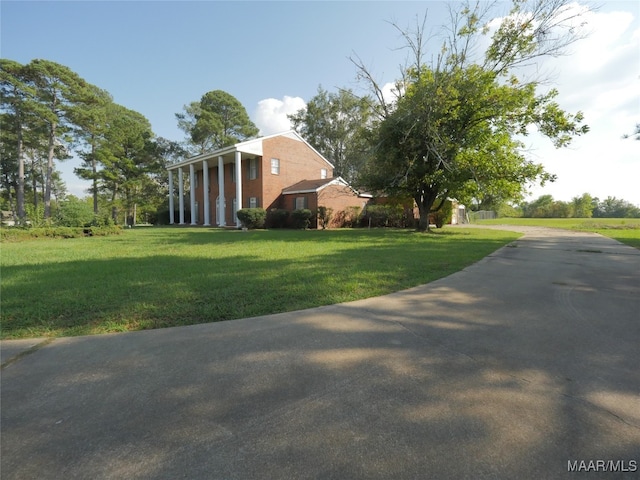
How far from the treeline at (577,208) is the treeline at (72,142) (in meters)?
74.1

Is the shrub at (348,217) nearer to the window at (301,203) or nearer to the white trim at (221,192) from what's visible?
the window at (301,203)

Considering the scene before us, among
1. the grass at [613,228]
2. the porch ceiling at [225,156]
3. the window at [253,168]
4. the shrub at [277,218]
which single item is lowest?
the grass at [613,228]

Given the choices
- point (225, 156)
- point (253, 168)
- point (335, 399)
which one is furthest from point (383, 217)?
point (335, 399)

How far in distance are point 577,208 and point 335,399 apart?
84128mm

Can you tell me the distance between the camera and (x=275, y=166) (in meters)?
27.4

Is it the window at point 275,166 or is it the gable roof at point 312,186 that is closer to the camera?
the gable roof at point 312,186

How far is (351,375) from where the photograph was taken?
8.90ft

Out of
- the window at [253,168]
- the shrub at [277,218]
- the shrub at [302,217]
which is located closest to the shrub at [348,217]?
the shrub at [302,217]

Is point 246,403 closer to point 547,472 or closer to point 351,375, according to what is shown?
point 351,375

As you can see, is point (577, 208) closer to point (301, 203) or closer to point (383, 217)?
point (383, 217)

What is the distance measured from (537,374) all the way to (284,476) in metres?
2.35

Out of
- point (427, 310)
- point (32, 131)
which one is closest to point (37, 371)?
point (427, 310)

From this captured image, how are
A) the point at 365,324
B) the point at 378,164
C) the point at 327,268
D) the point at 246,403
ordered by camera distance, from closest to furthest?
the point at 246,403, the point at 365,324, the point at 327,268, the point at 378,164

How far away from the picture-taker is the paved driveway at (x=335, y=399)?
176 centimetres
